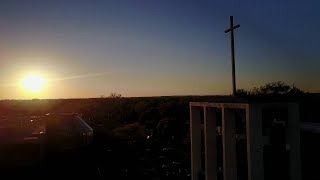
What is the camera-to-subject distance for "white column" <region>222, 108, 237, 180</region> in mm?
6297

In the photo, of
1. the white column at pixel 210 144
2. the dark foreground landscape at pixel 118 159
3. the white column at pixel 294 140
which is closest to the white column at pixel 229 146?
the dark foreground landscape at pixel 118 159

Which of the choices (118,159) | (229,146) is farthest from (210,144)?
(118,159)

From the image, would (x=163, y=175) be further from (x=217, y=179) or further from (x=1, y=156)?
(x=217, y=179)

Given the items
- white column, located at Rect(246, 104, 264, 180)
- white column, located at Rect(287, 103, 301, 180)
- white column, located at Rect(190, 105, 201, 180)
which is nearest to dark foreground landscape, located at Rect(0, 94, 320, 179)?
white column, located at Rect(287, 103, 301, 180)

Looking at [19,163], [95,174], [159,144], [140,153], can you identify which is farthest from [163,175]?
[159,144]

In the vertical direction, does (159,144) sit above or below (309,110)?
below

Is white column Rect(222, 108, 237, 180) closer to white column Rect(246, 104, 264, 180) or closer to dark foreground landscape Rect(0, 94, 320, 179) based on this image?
dark foreground landscape Rect(0, 94, 320, 179)

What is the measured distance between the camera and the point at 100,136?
2325cm

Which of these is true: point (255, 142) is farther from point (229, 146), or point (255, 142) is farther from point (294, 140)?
point (229, 146)

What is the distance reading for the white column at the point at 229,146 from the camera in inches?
248

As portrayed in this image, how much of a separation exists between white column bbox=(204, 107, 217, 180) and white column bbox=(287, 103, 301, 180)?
5.16ft

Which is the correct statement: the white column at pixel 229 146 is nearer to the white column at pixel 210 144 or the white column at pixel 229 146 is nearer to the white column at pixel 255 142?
the white column at pixel 210 144

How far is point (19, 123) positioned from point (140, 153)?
7.57 m

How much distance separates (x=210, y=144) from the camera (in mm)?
7055
